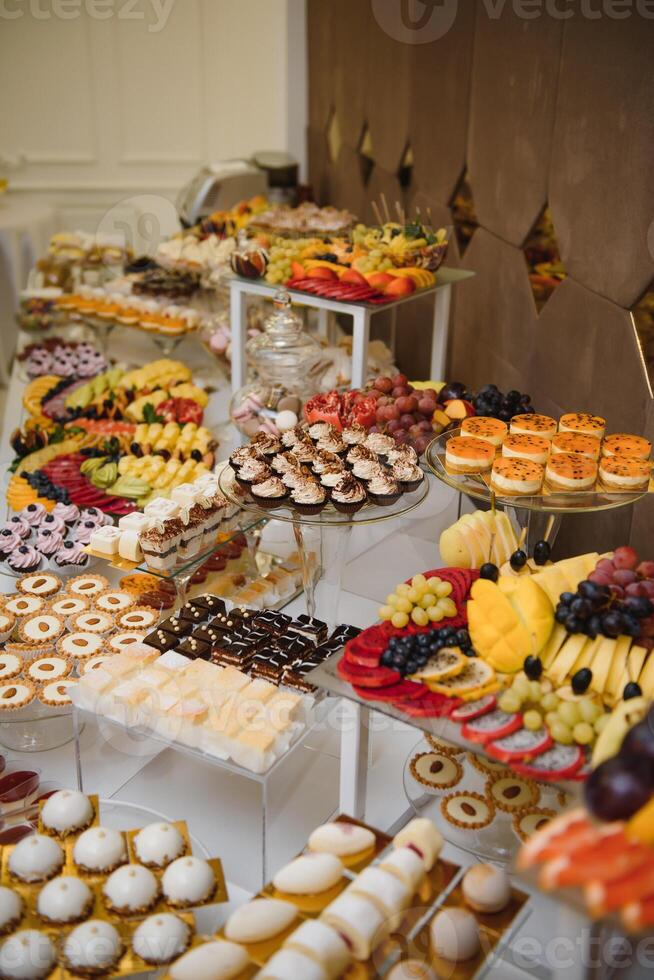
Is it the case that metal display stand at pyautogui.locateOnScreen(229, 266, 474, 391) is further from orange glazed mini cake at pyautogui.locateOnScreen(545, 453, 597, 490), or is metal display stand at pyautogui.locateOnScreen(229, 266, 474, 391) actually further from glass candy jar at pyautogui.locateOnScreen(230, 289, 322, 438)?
orange glazed mini cake at pyautogui.locateOnScreen(545, 453, 597, 490)

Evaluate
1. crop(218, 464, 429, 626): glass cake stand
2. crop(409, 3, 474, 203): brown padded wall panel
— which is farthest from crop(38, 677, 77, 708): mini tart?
crop(409, 3, 474, 203): brown padded wall panel

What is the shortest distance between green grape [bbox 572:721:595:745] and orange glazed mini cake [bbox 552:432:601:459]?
76 centimetres

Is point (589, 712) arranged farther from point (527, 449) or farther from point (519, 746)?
point (527, 449)

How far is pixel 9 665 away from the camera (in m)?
1.99

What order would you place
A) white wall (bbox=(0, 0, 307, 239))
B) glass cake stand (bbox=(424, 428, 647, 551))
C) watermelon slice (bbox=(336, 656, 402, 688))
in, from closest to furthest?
watermelon slice (bbox=(336, 656, 402, 688)), glass cake stand (bbox=(424, 428, 647, 551)), white wall (bbox=(0, 0, 307, 239))

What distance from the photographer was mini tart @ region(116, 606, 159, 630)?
208 centimetres

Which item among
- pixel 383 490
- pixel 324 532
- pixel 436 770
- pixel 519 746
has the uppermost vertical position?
pixel 383 490

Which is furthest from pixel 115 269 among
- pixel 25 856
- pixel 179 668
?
pixel 25 856

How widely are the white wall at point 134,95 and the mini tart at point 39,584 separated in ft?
15.4

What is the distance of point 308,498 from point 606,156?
4.05 ft

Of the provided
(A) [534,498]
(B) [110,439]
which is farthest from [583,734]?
(B) [110,439]

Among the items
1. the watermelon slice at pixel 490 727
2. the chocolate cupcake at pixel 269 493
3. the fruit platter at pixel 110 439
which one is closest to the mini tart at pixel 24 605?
the fruit platter at pixel 110 439

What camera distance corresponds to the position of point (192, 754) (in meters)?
1.64

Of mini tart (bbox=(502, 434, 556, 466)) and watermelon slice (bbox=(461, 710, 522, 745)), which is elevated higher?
mini tart (bbox=(502, 434, 556, 466))
